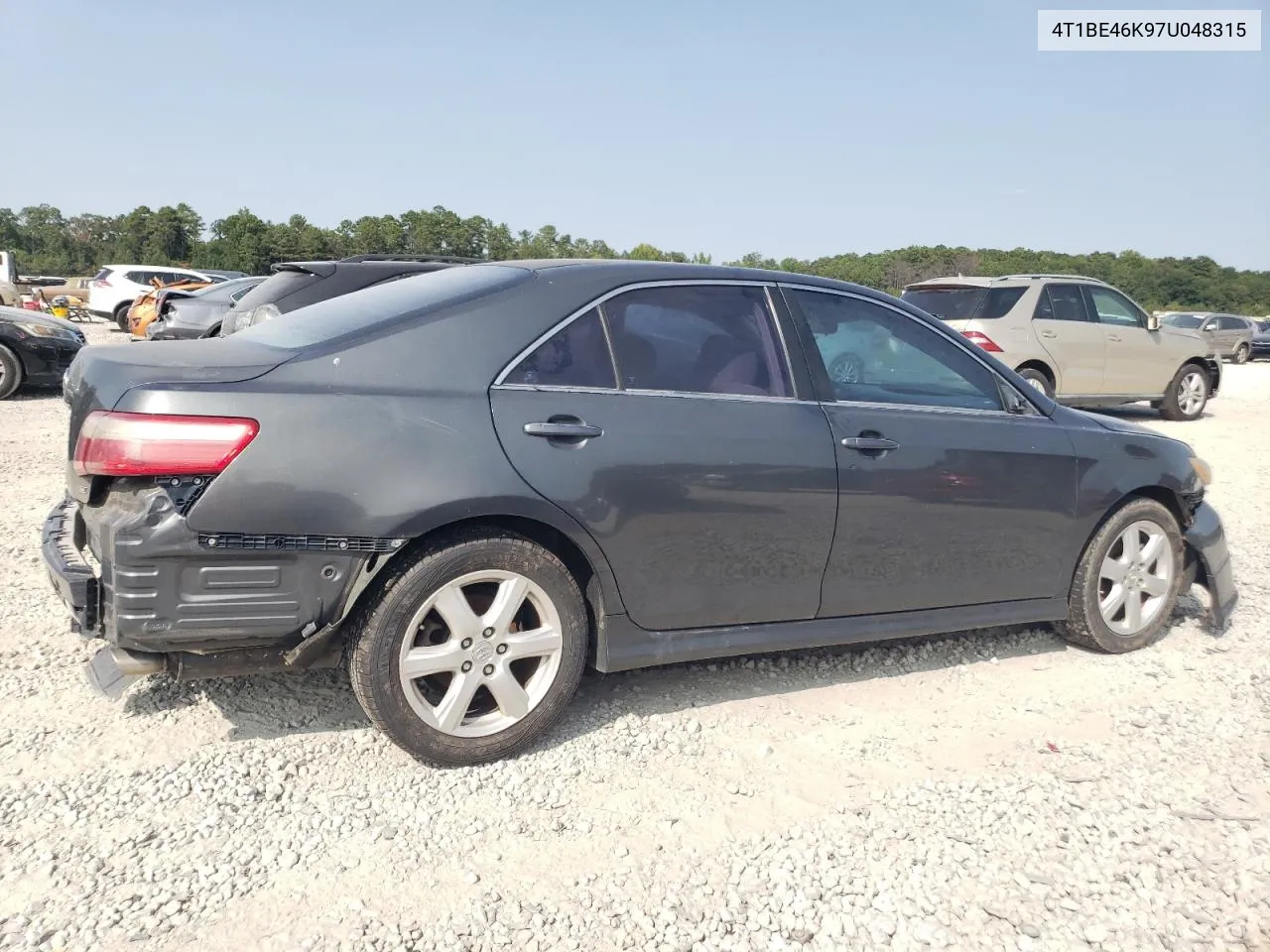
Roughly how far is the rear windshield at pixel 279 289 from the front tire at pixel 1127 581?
20.5 feet

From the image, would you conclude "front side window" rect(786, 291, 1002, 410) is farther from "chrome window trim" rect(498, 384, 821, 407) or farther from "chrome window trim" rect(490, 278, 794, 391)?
"chrome window trim" rect(498, 384, 821, 407)

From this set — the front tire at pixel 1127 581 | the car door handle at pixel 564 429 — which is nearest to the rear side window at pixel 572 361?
the car door handle at pixel 564 429

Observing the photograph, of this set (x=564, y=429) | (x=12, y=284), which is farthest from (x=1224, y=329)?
(x=12, y=284)

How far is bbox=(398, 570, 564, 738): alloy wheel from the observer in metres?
2.94

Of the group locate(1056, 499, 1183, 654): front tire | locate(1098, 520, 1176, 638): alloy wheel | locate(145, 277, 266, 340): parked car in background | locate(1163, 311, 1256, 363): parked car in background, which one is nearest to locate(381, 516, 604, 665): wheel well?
locate(1056, 499, 1183, 654): front tire

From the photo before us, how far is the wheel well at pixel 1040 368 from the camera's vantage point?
11164 mm

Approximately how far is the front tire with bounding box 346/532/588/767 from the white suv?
22.7m

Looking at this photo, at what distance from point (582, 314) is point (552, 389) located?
310 millimetres

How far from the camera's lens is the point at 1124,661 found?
14.2 feet

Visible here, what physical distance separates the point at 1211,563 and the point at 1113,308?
8.57m

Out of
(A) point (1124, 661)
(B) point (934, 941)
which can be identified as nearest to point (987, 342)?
(A) point (1124, 661)

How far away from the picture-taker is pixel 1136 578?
4.39 meters

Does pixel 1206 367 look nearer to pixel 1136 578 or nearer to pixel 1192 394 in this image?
pixel 1192 394

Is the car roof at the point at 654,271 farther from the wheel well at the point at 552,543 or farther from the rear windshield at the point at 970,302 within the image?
the rear windshield at the point at 970,302
